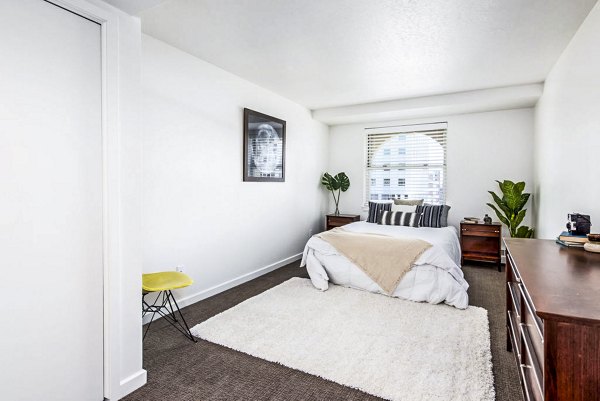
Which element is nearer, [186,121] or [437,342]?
[437,342]

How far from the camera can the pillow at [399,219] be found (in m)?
5.00

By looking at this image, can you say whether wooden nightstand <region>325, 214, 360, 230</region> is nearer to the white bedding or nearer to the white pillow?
the white pillow

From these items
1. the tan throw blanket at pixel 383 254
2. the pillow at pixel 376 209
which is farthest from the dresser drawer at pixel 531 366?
the pillow at pixel 376 209

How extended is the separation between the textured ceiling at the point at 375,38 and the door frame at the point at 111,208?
33.5 inches

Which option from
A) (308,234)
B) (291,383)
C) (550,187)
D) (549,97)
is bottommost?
(291,383)

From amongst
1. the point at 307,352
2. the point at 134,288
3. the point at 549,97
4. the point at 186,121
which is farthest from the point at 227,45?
the point at 549,97

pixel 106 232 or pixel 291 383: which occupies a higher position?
pixel 106 232

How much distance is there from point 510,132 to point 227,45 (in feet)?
14.5

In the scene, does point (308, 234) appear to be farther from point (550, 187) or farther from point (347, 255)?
point (550, 187)

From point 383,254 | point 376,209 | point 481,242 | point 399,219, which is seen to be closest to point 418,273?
point 383,254

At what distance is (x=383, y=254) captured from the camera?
358 cm

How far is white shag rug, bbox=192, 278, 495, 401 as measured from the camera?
6.63 feet

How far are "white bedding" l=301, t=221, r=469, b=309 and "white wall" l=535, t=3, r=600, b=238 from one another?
108 cm

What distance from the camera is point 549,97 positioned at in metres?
3.73
